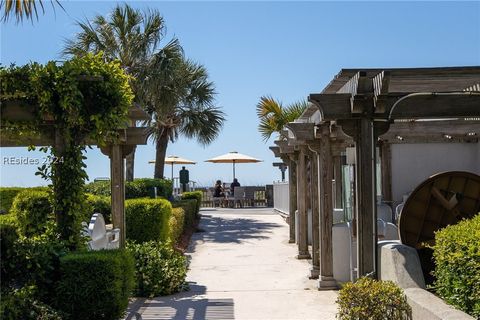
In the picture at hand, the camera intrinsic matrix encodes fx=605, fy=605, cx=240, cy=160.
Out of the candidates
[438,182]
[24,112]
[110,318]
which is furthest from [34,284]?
[438,182]

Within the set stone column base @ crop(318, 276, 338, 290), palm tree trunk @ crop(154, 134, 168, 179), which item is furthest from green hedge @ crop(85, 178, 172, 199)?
stone column base @ crop(318, 276, 338, 290)

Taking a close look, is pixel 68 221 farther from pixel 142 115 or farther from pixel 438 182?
pixel 438 182

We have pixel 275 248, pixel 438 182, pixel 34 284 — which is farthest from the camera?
pixel 275 248

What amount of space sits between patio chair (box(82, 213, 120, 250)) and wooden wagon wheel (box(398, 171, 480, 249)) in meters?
4.02

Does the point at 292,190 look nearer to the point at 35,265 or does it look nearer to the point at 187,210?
the point at 187,210

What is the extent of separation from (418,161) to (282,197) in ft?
29.5

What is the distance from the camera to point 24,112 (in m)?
7.05

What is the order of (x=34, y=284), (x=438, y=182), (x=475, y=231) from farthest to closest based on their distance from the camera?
1. (x=438, y=182)
2. (x=34, y=284)
3. (x=475, y=231)

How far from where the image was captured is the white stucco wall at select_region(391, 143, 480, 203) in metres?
14.6

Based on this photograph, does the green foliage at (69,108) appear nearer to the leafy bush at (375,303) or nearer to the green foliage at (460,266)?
the leafy bush at (375,303)

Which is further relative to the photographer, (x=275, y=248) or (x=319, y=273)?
(x=275, y=248)

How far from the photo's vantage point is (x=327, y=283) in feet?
30.7

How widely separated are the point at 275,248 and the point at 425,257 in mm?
7898

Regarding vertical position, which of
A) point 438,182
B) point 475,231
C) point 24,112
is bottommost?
point 475,231
